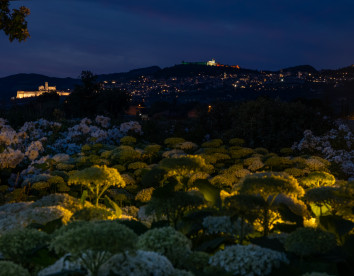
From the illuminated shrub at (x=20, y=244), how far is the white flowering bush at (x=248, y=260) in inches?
43.6

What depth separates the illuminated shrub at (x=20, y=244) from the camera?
8.01ft

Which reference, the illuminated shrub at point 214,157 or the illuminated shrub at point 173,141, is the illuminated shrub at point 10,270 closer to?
the illuminated shrub at point 214,157

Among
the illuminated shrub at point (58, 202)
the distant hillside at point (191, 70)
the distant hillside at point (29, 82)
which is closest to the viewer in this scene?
the illuminated shrub at point (58, 202)

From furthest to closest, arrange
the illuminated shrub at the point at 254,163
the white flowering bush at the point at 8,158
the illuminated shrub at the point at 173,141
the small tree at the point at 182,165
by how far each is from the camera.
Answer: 1. the illuminated shrub at the point at 173,141
2. the white flowering bush at the point at 8,158
3. the illuminated shrub at the point at 254,163
4. the small tree at the point at 182,165

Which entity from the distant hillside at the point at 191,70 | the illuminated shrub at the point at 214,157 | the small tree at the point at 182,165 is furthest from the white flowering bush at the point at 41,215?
the distant hillside at the point at 191,70

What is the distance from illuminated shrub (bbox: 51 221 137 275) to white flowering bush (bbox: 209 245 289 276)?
62 centimetres

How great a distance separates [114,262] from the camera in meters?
2.05

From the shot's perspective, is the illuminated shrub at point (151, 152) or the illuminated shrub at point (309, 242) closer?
the illuminated shrub at point (309, 242)

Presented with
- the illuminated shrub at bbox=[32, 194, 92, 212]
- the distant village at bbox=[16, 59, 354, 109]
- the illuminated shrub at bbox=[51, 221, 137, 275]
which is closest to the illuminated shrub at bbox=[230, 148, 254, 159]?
the illuminated shrub at bbox=[32, 194, 92, 212]

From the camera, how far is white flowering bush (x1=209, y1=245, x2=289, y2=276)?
7.57ft

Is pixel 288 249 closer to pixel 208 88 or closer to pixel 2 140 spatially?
pixel 2 140

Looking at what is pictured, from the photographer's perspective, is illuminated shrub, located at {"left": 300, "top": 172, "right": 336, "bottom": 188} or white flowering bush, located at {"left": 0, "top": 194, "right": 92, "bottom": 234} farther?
illuminated shrub, located at {"left": 300, "top": 172, "right": 336, "bottom": 188}

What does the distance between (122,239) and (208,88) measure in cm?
8104

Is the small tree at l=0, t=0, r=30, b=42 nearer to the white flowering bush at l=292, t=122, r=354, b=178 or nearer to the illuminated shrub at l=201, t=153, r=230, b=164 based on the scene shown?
the illuminated shrub at l=201, t=153, r=230, b=164
